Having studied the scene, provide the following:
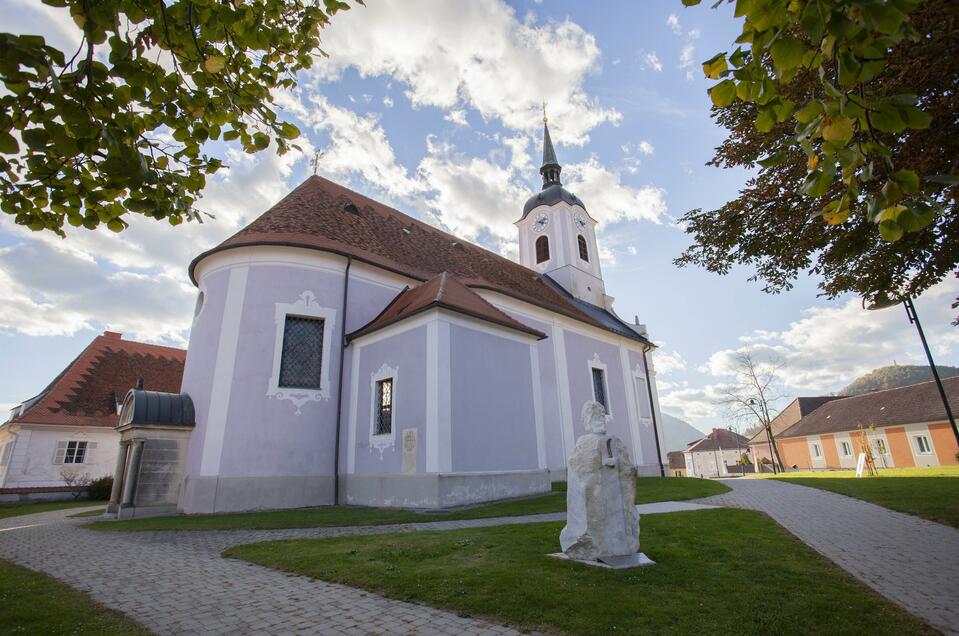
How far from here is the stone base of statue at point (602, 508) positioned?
5.57m

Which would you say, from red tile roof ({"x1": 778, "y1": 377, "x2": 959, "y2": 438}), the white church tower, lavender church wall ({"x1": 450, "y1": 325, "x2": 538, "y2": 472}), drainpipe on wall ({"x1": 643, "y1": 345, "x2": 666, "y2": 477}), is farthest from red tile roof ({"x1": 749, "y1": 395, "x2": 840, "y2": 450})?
lavender church wall ({"x1": 450, "y1": 325, "x2": 538, "y2": 472})

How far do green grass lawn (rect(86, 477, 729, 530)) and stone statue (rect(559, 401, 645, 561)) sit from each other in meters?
4.79

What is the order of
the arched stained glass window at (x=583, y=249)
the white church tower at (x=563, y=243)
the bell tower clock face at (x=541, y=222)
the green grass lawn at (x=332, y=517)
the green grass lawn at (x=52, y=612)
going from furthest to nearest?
the bell tower clock face at (x=541, y=222) → the arched stained glass window at (x=583, y=249) → the white church tower at (x=563, y=243) → the green grass lawn at (x=332, y=517) → the green grass lawn at (x=52, y=612)

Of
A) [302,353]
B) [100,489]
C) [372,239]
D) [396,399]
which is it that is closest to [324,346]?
[302,353]

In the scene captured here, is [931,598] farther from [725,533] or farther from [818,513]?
[818,513]

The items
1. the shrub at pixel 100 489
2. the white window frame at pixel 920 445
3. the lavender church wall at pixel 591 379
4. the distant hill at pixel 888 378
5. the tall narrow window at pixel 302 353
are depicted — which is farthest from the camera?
the distant hill at pixel 888 378

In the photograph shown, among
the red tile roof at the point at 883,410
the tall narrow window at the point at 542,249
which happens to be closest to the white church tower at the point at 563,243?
the tall narrow window at the point at 542,249

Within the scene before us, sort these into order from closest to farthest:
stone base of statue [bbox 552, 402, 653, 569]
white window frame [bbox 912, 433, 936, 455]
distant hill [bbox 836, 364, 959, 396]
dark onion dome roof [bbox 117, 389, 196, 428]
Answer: stone base of statue [bbox 552, 402, 653, 569], dark onion dome roof [bbox 117, 389, 196, 428], white window frame [bbox 912, 433, 936, 455], distant hill [bbox 836, 364, 959, 396]

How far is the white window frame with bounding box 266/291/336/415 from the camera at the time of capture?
13.7m

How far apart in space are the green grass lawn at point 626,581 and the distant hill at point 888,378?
99.8m

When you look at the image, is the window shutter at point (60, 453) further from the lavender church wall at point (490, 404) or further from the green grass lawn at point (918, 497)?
the green grass lawn at point (918, 497)

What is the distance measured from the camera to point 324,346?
1477 centimetres

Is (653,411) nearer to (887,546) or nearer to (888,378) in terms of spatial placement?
(887,546)

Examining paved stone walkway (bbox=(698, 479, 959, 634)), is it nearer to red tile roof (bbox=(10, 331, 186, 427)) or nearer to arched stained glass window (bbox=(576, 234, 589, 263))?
arched stained glass window (bbox=(576, 234, 589, 263))
